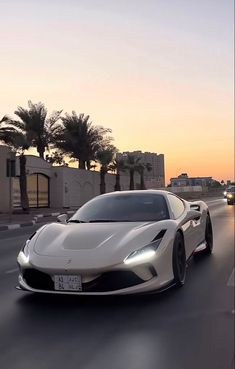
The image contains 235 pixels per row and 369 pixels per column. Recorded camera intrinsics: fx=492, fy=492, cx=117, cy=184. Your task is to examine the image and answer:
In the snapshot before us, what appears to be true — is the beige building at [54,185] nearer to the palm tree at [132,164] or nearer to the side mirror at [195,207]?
the palm tree at [132,164]

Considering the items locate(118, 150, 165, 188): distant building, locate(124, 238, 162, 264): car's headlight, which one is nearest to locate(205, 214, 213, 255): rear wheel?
locate(124, 238, 162, 264): car's headlight

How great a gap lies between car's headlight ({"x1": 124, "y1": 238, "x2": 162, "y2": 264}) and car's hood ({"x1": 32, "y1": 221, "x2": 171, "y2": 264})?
52 mm

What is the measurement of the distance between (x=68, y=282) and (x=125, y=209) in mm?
1939

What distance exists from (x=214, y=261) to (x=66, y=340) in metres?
4.66

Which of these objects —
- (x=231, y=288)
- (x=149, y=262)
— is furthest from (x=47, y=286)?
(x=231, y=288)

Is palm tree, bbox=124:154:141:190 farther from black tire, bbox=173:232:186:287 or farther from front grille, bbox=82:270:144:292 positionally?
front grille, bbox=82:270:144:292

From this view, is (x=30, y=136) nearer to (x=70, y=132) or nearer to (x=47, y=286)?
(x=70, y=132)

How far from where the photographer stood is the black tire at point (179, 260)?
6.07 meters

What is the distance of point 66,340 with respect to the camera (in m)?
4.39

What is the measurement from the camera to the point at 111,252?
544 cm

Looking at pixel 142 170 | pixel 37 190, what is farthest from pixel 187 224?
pixel 142 170

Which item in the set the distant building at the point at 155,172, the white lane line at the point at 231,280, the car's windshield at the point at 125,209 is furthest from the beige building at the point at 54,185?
the white lane line at the point at 231,280

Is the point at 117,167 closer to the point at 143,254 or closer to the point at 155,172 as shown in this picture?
the point at 155,172

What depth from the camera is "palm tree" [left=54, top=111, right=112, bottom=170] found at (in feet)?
144
